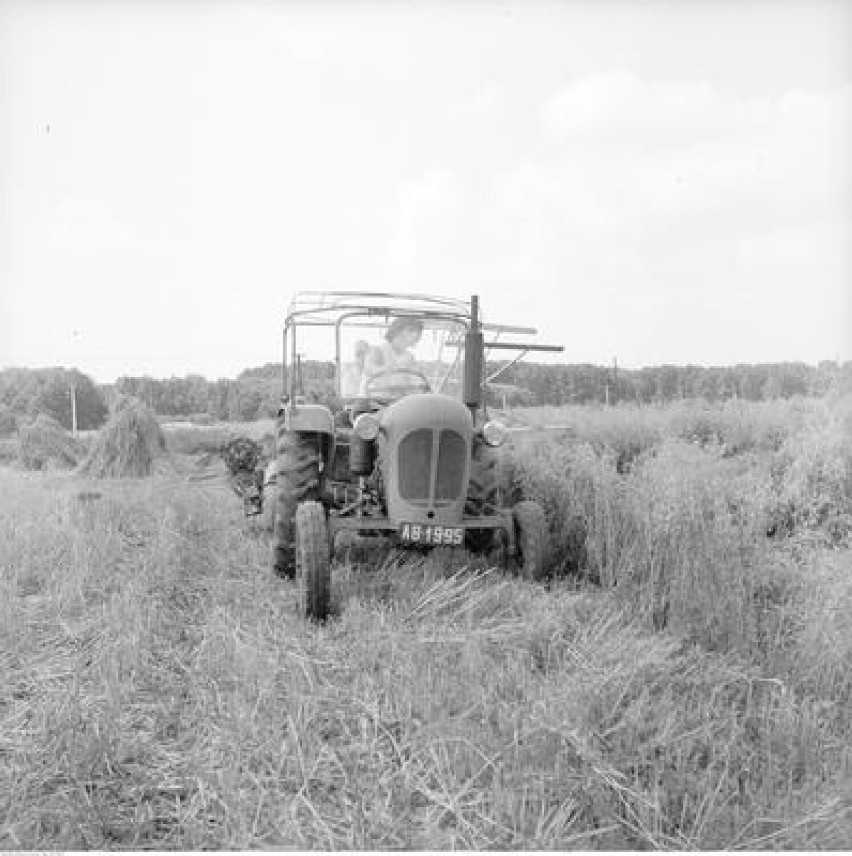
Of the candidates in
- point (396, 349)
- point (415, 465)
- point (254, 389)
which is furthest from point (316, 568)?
point (254, 389)

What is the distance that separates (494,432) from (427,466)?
715mm

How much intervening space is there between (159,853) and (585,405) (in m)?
16.8

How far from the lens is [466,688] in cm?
337

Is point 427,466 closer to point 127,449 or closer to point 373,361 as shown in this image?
point 373,361

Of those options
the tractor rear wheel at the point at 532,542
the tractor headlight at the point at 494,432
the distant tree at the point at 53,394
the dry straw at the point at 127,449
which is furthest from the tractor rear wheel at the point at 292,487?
the distant tree at the point at 53,394

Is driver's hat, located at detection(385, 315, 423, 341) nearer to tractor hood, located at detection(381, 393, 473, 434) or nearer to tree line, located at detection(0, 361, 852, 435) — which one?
tractor hood, located at detection(381, 393, 473, 434)

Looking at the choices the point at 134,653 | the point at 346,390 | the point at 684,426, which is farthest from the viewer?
the point at 684,426

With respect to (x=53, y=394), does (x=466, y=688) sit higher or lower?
lower

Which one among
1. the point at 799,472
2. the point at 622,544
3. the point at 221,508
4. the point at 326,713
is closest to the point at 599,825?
the point at 326,713

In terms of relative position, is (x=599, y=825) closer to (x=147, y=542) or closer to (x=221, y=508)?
(x=147, y=542)

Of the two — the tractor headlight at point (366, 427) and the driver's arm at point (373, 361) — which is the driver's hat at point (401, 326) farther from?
the tractor headlight at point (366, 427)

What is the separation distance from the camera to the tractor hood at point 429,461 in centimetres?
516

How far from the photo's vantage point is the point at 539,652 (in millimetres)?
3939

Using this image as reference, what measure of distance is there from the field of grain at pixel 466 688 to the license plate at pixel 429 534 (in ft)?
0.89
